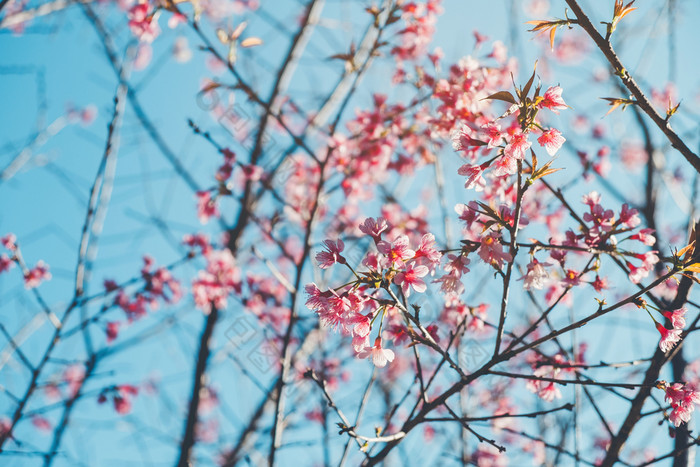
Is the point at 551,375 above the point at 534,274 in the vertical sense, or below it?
below

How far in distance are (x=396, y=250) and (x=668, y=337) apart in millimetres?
1034

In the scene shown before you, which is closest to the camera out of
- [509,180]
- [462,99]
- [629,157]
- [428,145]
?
[509,180]

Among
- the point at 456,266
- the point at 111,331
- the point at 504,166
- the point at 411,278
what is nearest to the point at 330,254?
the point at 411,278

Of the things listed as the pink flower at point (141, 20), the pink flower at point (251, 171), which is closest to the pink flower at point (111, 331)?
the pink flower at point (251, 171)

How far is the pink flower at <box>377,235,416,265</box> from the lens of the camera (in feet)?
4.85

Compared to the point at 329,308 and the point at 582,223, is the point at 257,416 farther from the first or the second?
the point at 582,223

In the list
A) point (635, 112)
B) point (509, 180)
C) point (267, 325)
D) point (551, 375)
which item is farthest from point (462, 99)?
point (267, 325)

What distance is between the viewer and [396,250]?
1.49 meters

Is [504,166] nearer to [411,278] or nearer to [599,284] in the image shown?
[411,278]

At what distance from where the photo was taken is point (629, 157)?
752cm

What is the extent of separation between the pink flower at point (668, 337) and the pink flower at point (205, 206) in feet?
9.08

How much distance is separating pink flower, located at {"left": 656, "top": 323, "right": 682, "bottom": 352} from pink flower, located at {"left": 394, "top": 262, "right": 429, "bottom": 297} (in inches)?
34.8

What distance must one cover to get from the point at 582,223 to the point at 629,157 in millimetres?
6766

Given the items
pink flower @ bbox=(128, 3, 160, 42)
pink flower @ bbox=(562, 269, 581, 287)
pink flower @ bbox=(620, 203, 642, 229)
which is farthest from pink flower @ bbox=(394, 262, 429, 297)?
pink flower @ bbox=(128, 3, 160, 42)
